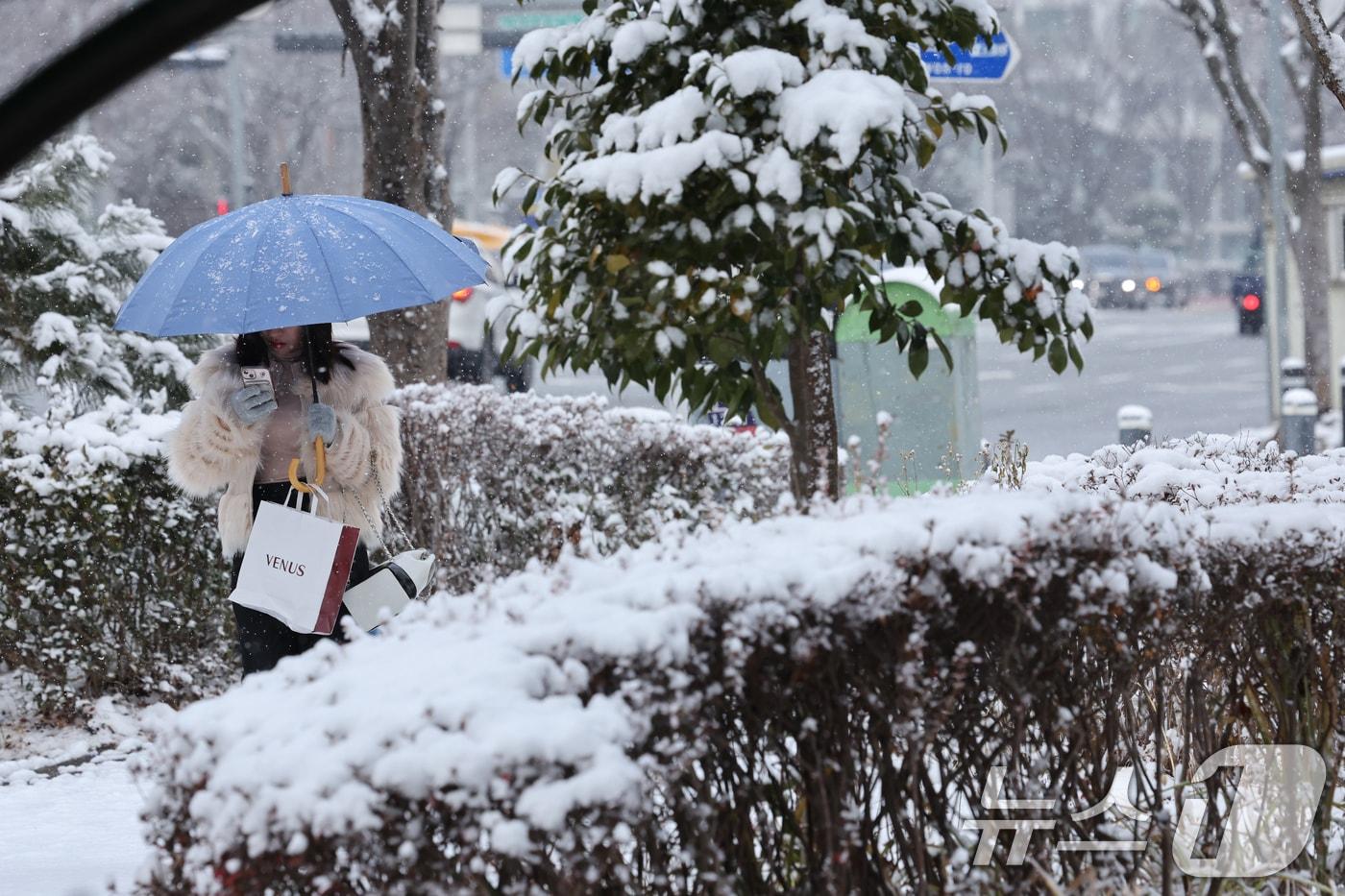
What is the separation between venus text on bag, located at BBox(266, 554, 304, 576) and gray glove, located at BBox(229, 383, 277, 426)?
0.40 m

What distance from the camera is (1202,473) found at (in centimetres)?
445

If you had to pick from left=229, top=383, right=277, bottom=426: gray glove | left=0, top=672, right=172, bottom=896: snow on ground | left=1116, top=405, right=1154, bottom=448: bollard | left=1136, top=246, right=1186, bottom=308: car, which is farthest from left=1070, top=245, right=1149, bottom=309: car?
left=229, top=383, right=277, bottom=426: gray glove

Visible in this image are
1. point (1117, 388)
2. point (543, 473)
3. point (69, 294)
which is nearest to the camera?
point (543, 473)

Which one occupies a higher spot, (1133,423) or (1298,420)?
(1133,423)

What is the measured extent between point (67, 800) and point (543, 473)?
2.23 meters

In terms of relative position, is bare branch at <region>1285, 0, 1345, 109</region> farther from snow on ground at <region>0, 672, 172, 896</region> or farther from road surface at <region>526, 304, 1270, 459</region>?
road surface at <region>526, 304, 1270, 459</region>

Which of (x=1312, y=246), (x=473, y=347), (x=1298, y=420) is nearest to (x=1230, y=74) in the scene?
(x=1312, y=246)

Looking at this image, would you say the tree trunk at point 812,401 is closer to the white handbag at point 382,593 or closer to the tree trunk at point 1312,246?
the white handbag at point 382,593

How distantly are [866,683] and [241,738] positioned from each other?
3.53 ft

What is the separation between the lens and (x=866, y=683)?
2.70 m

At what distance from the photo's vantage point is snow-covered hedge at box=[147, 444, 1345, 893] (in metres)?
→ 2.16

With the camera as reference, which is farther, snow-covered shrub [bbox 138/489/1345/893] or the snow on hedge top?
the snow on hedge top

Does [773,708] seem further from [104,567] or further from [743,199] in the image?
[104,567]

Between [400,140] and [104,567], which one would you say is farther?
[400,140]
